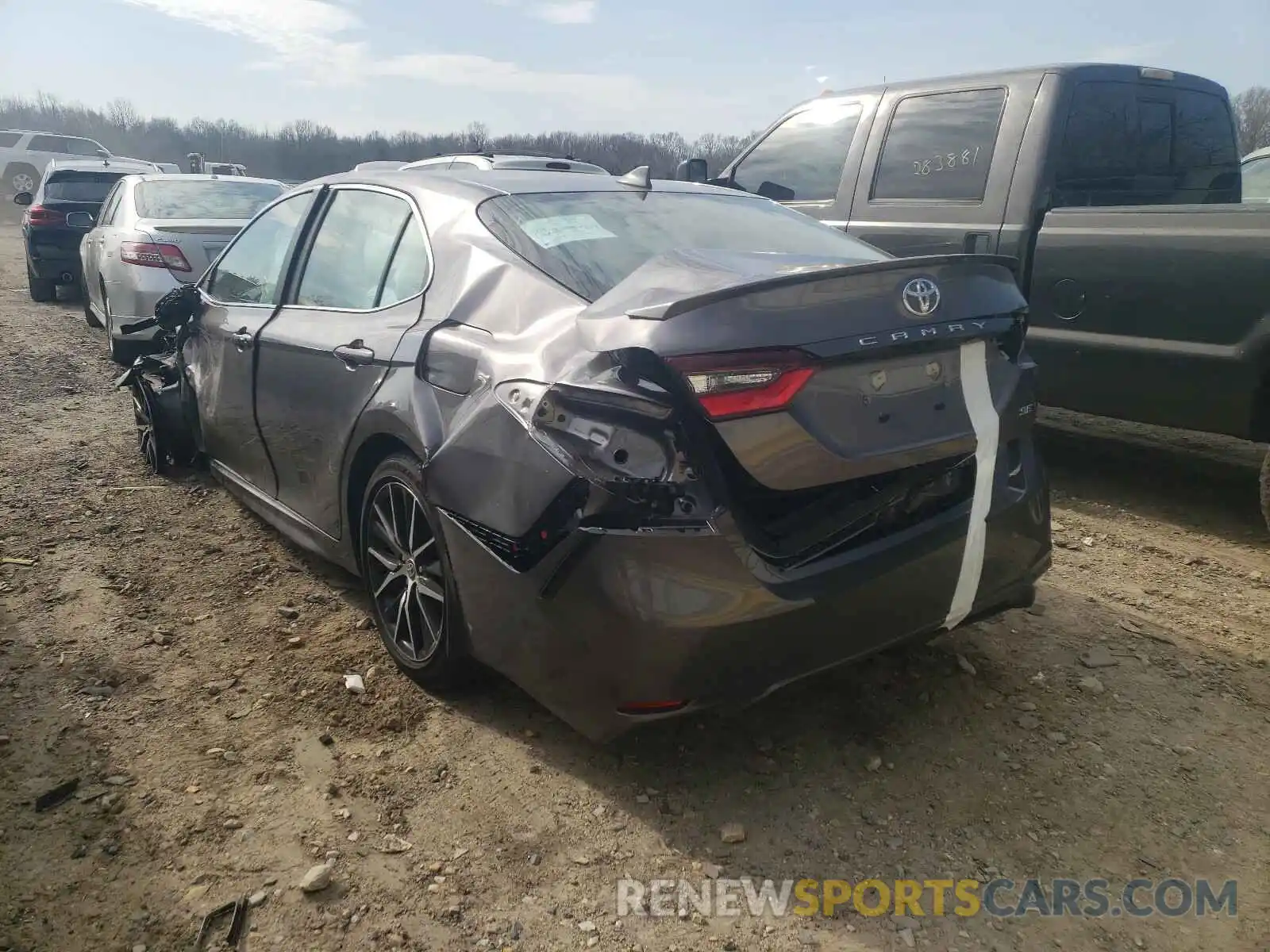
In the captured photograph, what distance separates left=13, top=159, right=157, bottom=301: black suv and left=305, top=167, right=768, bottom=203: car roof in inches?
411

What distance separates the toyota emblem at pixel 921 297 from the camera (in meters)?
2.42

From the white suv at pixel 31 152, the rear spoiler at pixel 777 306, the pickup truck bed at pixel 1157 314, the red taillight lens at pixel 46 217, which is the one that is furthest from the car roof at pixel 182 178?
the white suv at pixel 31 152

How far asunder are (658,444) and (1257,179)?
7287 millimetres

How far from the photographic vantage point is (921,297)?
2.45 meters

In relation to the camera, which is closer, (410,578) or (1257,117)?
(410,578)

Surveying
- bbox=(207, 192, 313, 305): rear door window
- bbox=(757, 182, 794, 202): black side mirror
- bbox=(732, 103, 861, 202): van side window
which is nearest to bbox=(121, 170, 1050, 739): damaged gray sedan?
bbox=(207, 192, 313, 305): rear door window

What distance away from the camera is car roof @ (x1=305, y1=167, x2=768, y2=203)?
3191mm

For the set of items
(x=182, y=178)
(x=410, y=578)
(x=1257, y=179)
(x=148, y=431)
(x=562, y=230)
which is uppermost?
(x=1257, y=179)

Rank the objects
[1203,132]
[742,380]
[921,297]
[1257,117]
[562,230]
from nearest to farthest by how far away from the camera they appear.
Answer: [742,380]
[921,297]
[562,230]
[1203,132]
[1257,117]

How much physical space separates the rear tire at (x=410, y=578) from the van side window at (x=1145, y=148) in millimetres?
3622

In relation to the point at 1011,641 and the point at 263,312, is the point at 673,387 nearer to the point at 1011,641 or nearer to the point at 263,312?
the point at 1011,641

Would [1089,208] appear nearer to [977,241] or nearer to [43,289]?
[977,241]

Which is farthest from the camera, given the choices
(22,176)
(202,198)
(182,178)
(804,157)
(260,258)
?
(22,176)

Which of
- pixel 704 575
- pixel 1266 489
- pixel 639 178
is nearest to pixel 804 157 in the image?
pixel 639 178
